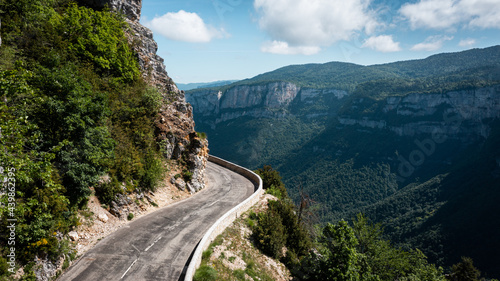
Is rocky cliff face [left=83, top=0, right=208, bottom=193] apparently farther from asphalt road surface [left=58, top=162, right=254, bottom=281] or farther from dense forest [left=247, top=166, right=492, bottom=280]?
dense forest [left=247, top=166, right=492, bottom=280]

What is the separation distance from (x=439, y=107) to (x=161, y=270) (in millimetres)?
241039

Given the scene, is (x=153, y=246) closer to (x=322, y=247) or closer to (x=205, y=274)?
(x=205, y=274)

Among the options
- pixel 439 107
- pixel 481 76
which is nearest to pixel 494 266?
pixel 439 107

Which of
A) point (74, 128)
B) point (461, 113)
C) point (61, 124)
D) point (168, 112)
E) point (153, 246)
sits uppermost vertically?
point (461, 113)

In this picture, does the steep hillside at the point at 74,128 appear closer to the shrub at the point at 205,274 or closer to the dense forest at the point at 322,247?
the shrub at the point at 205,274

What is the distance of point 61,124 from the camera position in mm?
14445

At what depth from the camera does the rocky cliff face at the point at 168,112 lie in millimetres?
27230

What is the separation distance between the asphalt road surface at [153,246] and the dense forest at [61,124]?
5.99ft

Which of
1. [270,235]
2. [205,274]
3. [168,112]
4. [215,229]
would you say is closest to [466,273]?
[270,235]

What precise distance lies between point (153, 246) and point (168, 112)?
16879mm

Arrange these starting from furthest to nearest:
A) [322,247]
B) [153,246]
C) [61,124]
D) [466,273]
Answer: [466,273]
[322,247]
[153,246]
[61,124]

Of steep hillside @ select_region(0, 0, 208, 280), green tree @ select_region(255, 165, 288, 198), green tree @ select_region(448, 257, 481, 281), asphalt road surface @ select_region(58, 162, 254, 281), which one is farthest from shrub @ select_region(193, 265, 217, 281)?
green tree @ select_region(448, 257, 481, 281)

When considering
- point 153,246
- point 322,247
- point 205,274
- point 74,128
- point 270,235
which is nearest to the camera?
point 205,274

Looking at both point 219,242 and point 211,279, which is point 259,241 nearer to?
point 219,242
